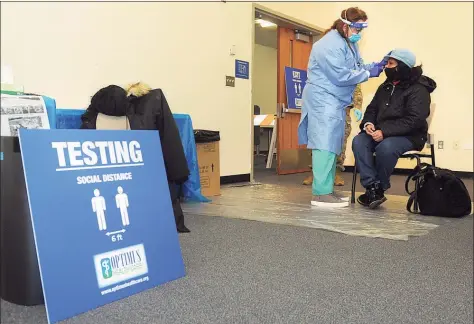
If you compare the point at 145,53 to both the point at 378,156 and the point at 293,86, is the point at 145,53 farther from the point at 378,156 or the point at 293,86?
the point at 293,86

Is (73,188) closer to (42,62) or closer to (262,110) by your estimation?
(42,62)

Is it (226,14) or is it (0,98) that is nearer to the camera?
(0,98)

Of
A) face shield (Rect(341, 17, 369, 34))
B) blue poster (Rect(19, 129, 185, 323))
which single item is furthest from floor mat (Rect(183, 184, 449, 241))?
face shield (Rect(341, 17, 369, 34))

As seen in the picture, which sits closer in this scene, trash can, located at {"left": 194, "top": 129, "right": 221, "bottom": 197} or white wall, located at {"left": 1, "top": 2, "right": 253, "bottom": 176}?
white wall, located at {"left": 1, "top": 2, "right": 253, "bottom": 176}

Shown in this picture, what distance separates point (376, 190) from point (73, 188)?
2.12 metres

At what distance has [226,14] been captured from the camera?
159 inches

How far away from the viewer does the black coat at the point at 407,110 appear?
266cm

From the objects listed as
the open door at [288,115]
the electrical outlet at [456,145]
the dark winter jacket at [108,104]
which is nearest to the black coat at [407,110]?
the dark winter jacket at [108,104]

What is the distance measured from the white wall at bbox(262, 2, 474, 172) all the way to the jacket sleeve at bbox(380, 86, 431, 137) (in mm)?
2510

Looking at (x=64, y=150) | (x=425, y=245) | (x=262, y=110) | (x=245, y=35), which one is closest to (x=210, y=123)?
(x=245, y=35)

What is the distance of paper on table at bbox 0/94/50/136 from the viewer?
1.15 meters

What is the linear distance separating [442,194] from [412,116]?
51 cm

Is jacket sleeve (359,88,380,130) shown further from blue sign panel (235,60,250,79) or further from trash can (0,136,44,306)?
trash can (0,136,44,306)

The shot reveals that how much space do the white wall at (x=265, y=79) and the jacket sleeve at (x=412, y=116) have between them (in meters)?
6.42
